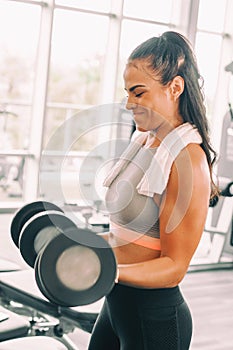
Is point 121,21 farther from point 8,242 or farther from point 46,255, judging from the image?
point 46,255

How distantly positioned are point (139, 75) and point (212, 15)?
4080 mm

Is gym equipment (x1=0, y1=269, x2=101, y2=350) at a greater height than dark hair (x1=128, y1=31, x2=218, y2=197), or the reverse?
dark hair (x1=128, y1=31, x2=218, y2=197)

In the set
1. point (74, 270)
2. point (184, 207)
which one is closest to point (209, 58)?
point (184, 207)

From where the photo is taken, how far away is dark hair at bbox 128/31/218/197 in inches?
40.2

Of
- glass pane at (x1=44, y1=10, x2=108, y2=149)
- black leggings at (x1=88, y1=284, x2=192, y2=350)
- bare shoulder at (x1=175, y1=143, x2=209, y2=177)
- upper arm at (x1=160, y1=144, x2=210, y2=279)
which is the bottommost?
black leggings at (x1=88, y1=284, x2=192, y2=350)

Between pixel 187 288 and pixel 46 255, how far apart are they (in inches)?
114

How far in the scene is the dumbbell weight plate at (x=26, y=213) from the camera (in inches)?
45.2

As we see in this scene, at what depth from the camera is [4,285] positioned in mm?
2072

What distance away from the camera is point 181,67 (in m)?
1.04

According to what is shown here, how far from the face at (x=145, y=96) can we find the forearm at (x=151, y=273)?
0.24 m

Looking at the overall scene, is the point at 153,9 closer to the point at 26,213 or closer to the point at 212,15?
the point at 212,15

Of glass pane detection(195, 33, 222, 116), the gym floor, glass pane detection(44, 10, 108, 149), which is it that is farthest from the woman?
glass pane detection(195, 33, 222, 116)

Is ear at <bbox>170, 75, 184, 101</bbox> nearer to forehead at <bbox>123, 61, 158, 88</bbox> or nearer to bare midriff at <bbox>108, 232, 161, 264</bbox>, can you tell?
forehead at <bbox>123, 61, 158, 88</bbox>

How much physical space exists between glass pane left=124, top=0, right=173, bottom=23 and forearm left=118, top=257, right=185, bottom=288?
401 cm
